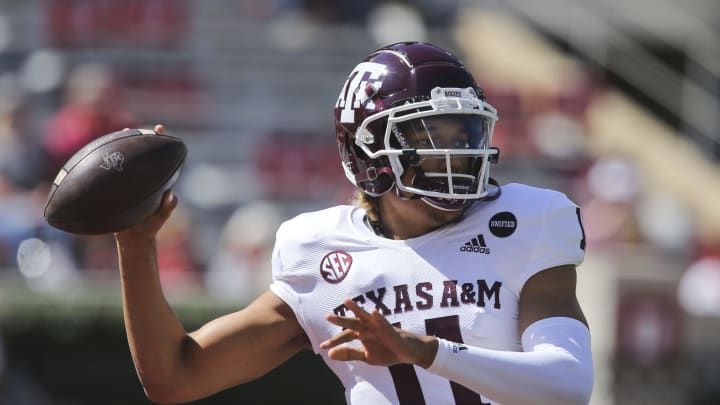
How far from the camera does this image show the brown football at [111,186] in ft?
9.67

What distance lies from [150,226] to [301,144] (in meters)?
7.29

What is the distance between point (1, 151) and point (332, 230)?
579cm

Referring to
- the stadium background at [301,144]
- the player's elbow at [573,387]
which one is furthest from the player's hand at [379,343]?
the stadium background at [301,144]

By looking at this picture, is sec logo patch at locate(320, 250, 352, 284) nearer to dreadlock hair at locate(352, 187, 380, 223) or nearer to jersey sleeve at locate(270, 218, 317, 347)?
jersey sleeve at locate(270, 218, 317, 347)

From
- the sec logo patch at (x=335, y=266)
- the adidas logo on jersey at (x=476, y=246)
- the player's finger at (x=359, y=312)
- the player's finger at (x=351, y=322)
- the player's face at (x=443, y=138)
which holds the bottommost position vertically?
the sec logo patch at (x=335, y=266)

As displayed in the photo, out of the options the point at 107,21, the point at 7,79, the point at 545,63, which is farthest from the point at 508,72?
the point at 7,79

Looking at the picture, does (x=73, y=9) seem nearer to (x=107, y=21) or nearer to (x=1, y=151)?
(x=107, y=21)

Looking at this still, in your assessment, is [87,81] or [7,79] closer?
[87,81]

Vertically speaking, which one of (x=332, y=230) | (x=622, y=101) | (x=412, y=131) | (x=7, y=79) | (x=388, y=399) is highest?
(x=412, y=131)

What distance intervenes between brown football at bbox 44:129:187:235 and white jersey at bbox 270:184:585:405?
380mm

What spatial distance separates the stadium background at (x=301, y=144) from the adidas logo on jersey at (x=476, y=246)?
4.12 metres

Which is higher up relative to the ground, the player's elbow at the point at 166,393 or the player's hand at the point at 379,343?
the player's hand at the point at 379,343

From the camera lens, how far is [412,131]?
2.97 m

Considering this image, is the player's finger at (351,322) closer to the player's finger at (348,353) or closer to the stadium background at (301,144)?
the player's finger at (348,353)
